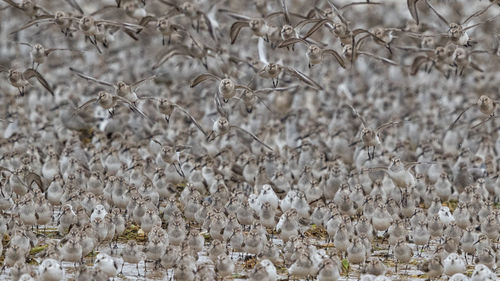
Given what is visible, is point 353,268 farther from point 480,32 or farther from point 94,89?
point 480,32

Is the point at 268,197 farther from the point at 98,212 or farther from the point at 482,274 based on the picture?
the point at 482,274

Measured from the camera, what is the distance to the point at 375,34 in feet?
51.8

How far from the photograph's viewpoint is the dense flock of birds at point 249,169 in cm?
1225

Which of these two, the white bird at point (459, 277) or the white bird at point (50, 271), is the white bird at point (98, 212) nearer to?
the white bird at point (50, 271)

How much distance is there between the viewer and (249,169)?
16.5 meters

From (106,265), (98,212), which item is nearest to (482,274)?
(106,265)

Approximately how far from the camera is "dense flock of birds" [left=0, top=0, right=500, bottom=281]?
1225cm

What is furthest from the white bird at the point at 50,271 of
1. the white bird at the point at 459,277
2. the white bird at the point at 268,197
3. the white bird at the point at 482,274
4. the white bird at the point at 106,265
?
the white bird at the point at 482,274

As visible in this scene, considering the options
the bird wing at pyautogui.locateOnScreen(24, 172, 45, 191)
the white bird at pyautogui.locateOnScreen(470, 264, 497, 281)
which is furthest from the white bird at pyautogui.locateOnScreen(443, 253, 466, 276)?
the bird wing at pyautogui.locateOnScreen(24, 172, 45, 191)

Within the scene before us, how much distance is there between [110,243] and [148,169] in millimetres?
3124

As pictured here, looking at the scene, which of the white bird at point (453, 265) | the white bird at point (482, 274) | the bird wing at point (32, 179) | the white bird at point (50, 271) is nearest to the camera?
the white bird at point (50, 271)

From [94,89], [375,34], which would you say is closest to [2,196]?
[375,34]

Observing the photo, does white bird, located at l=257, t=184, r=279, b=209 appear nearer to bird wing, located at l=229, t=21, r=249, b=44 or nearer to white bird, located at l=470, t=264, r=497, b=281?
bird wing, located at l=229, t=21, r=249, b=44

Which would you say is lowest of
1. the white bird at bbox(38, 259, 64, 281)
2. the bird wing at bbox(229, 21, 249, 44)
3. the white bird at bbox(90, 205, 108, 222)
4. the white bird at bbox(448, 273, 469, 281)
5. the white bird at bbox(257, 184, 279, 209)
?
the white bird at bbox(448, 273, 469, 281)
